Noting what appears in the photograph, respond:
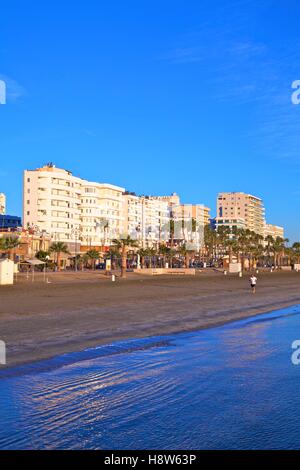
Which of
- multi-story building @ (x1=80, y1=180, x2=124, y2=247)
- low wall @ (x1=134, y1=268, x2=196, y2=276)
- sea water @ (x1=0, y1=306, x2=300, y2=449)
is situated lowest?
sea water @ (x1=0, y1=306, x2=300, y2=449)

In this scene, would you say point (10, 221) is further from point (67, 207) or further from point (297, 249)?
point (297, 249)

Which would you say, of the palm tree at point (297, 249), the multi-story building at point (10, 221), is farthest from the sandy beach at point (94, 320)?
the palm tree at point (297, 249)

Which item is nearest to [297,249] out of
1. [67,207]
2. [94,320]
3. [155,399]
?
[67,207]

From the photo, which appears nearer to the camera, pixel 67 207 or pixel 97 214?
pixel 67 207

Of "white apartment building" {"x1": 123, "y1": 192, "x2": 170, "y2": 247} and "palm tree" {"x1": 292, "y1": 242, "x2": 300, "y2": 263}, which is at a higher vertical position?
"white apartment building" {"x1": 123, "y1": 192, "x2": 170, "y2": 247}

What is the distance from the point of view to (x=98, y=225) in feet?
433

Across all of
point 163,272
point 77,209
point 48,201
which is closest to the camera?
point 163,272

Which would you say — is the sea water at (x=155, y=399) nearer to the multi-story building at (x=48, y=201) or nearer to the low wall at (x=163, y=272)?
the low wall at (x=163, y=272)

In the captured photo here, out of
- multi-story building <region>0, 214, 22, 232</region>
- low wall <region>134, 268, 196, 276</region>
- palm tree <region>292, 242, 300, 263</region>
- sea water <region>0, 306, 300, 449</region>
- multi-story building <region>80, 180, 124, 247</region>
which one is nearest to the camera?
sea water <region>0, 306, 300, 449</region>

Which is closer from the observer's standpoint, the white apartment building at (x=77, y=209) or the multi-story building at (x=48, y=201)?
the multi-story building at (x=48, y=201)

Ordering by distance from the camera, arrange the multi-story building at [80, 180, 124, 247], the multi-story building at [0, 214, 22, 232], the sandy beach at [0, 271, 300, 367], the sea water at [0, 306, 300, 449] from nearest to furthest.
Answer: the sea water at [0, 306, 300, 449] < the sandy beach at [0, 271, 300, 367] < the multi-story building at [80, 180, 124, 247] < the multi-story building at [0, 214, 22, 232]

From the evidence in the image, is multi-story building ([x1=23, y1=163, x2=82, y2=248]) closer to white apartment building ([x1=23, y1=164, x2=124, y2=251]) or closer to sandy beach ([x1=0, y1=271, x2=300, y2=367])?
white apartment building ([x1=23, y1=164, x2=124, y2=251])

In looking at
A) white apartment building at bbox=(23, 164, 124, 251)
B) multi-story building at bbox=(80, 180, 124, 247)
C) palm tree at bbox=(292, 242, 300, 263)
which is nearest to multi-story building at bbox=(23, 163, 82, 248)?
white apartment building at bbox=(23, 164, 124, 251)
